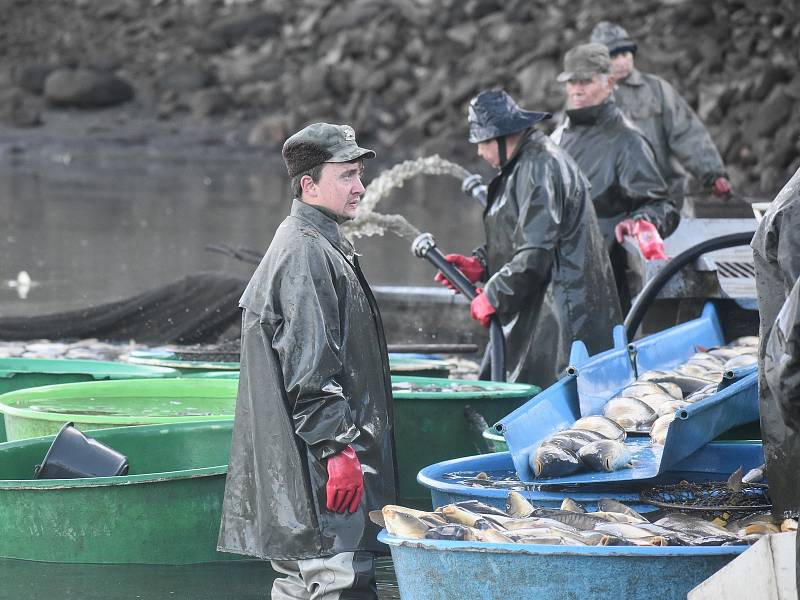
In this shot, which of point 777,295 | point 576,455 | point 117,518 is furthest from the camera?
point 117,518

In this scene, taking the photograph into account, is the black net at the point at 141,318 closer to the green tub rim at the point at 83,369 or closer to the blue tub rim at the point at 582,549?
the green tub rim at the point at 83,369

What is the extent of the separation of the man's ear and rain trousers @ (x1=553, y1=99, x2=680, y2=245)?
14.4ft

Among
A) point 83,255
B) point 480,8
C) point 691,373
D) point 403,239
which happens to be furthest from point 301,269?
point 480,8

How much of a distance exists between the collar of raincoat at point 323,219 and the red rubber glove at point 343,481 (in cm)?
76

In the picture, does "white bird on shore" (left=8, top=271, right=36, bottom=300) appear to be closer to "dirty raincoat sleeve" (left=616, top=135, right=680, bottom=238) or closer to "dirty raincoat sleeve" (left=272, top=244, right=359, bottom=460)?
"dirty raincoat sleeve" (left=616, top=135, right=680, bottom=238)

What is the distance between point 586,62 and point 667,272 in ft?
4.61

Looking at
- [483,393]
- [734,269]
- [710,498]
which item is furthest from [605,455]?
[734,269]

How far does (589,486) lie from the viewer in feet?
19.4

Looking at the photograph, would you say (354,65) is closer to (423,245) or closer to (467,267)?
(467,267)

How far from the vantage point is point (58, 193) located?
31312 mm

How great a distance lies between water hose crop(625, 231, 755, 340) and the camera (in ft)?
29.1

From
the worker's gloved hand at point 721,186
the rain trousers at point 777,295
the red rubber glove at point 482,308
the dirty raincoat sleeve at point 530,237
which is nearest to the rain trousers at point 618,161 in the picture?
the dirty raincoat sleeve at point 530,237

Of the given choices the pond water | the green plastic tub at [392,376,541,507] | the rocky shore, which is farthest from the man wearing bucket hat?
the rocky shore

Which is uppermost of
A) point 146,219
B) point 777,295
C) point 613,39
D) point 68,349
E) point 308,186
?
point 613,39
